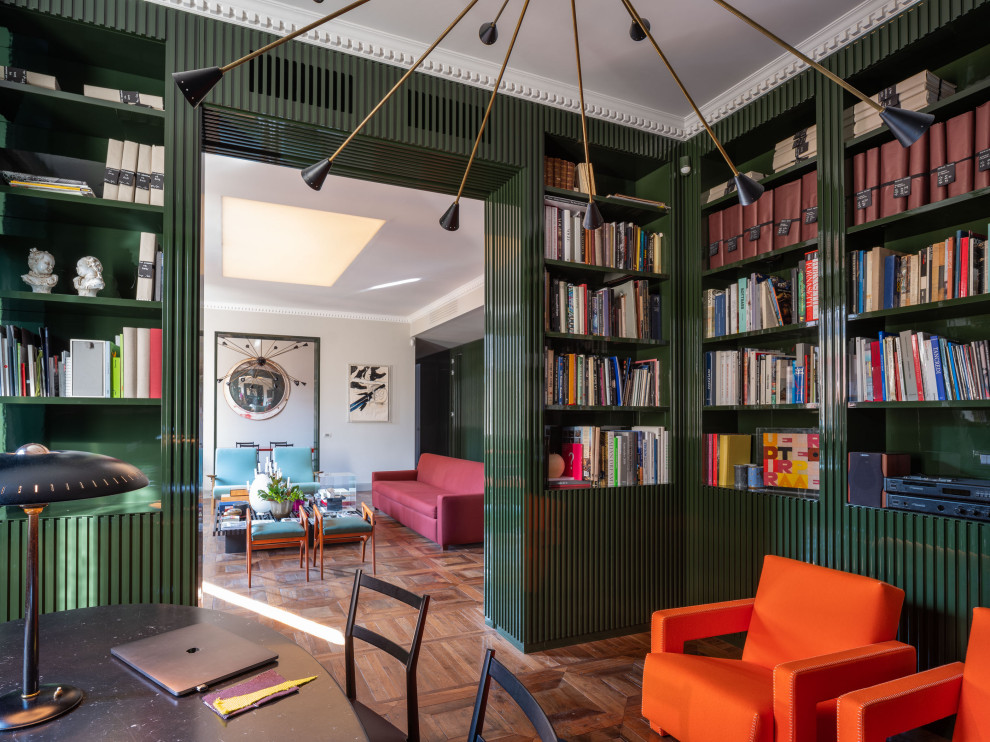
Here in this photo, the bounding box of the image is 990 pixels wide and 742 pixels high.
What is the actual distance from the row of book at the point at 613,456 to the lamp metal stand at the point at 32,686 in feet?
8.18

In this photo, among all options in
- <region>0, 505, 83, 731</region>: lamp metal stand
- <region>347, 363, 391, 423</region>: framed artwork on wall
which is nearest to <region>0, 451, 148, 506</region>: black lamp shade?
<region>0, 505, 83, 731</region>: lamp metal stand

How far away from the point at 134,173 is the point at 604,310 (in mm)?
2393

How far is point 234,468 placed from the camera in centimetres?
773

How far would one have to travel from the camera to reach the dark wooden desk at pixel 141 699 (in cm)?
113

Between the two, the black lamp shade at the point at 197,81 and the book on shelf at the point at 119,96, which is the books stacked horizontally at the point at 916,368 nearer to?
the black lamp shade at the point at 197,81

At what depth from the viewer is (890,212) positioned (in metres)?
2.61

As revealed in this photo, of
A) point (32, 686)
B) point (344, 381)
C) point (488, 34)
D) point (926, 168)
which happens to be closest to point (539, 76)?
point (488, 34)

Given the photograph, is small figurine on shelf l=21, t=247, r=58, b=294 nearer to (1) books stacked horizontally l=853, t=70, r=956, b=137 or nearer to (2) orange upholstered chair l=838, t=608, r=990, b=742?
(2) orange upholstered chair l=838, t=608, r=990, b=742

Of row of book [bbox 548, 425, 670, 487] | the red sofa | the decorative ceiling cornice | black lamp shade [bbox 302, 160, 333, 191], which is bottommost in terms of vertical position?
the red sofa

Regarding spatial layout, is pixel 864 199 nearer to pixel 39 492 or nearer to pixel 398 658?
pixel 398 658

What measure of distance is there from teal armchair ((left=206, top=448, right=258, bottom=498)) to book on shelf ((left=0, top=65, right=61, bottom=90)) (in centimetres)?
Answer: 597

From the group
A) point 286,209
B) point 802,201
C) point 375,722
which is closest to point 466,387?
point 286,209

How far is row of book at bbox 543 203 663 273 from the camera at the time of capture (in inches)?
132

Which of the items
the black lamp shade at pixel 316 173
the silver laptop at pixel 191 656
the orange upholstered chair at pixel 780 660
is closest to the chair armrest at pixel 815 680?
the orange upholstered chair at pixel 780 660
